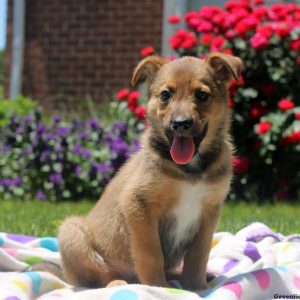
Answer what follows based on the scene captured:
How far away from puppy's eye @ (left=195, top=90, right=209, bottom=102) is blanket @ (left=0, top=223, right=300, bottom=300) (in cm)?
98

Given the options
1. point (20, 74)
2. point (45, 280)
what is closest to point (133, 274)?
point (45, 280)

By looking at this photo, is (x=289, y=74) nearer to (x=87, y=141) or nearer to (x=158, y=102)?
(x=87, y=141)

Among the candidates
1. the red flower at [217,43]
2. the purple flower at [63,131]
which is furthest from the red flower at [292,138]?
the purple flower at [63,131]

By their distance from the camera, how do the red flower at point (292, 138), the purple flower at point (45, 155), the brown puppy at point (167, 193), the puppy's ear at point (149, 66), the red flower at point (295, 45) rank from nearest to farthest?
the brown puppy at point (167, 193) → the puppy's ear at point (149, 66) → the red flower at point (292, 138) → the red flower at point (295, 45) → the purple flower at point (45, 155)

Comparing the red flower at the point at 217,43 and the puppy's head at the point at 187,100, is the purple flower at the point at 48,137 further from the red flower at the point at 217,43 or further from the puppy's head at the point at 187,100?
the puppy's head at the point at 187,100

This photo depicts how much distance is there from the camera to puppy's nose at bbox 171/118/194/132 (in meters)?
3.13

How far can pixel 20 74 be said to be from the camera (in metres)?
10.9

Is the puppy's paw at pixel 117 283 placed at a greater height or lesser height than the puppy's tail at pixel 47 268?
greater

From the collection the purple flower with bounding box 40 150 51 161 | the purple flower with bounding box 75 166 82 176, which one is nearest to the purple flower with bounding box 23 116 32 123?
the purple flower with bounding box 40 150 51 161

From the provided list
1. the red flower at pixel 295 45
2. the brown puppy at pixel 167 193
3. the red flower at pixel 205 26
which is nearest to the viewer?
the brown puppy at pixel 167 193

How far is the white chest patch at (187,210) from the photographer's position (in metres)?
3.26

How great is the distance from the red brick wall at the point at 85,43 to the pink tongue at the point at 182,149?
6969mm

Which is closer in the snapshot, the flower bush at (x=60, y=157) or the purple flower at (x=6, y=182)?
the flower bush at (x=60, y=157)

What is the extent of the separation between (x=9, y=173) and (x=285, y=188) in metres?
3.82
